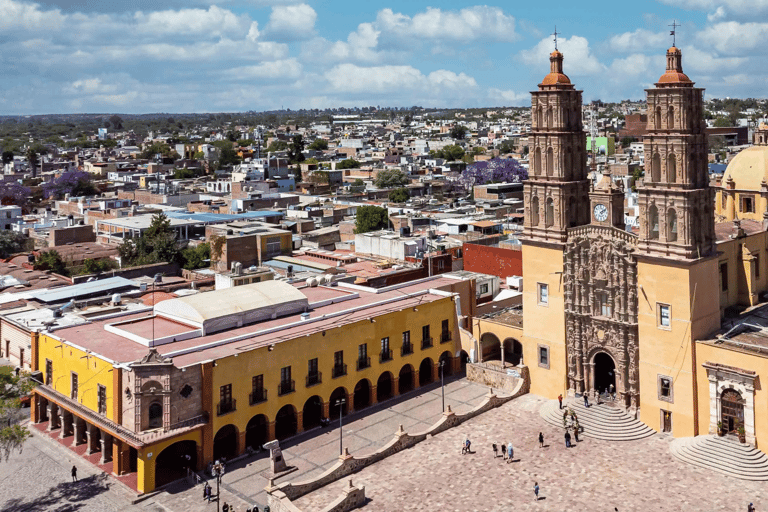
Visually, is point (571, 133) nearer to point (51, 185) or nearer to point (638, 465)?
point (638, 465)

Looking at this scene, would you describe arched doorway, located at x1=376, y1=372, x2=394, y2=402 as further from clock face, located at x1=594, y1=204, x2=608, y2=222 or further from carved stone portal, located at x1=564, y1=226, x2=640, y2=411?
clock face, located at x1=594, y1=204, x2=608, y2=222

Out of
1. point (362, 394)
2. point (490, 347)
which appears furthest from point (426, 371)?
point (362, 394)

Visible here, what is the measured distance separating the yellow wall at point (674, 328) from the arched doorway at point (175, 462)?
20.0 metres

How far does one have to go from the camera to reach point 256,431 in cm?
3556

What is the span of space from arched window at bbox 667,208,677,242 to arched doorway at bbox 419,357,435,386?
14.5 meters

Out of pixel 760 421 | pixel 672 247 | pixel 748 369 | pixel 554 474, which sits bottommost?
pixel 554 474

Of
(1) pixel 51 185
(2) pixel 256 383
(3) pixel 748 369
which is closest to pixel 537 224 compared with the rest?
(3) pixel 748 369

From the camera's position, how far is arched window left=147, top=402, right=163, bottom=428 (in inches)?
1225

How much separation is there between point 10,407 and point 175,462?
22.9 feet

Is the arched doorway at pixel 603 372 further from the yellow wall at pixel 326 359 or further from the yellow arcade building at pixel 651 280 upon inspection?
the yellow wall at pixel 326 359

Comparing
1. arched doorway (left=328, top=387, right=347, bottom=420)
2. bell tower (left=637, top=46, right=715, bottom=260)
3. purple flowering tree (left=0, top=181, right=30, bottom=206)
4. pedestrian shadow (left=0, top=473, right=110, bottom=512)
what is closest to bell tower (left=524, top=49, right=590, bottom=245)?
bell tower (left=637, top=46, right=715, bottom=260)

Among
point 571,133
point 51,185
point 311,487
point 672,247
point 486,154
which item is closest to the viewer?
point 311,487

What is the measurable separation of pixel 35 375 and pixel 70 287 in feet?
48.0

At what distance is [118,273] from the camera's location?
58625 millimetres
